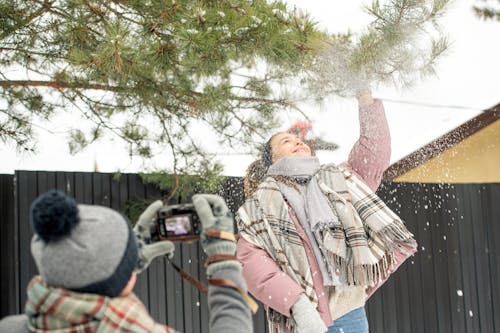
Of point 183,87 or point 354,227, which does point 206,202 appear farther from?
point 183,87

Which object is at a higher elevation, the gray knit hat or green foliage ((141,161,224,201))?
green foliage ((141,161,224,201))

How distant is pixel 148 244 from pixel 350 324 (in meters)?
1.14

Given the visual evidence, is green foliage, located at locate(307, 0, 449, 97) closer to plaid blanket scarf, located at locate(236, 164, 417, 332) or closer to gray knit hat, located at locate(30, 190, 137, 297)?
plaid blanket scarf, located at locate(236, 164, 417, 332)

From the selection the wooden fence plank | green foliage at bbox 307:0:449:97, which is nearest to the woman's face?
green foliage at bbox 307:0:449:97

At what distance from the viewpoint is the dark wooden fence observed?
3.91m

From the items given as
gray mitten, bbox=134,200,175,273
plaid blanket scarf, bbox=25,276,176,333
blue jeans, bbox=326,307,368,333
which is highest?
gray mitten, bbox=134,200,175,273

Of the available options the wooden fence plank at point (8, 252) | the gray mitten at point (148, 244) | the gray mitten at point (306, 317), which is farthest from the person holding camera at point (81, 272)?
the wooden fence plank at point (8, 252)

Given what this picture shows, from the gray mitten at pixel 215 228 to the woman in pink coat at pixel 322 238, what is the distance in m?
0.95

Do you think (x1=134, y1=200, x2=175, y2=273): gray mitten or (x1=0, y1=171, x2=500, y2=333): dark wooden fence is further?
(x1=0, y1=171, x2=500, y2=333): dark wooden fence

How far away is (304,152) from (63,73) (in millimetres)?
1867

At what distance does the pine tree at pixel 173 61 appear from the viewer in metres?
2.96

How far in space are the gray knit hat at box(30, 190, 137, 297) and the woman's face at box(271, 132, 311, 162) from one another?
1.47 metres

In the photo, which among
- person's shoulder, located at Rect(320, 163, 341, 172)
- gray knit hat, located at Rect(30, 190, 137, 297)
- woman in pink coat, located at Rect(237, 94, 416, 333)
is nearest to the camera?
gray knit hat, located at Rect(30, 190, 137, 297)

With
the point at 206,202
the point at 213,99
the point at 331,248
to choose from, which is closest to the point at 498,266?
the point at 213,99
